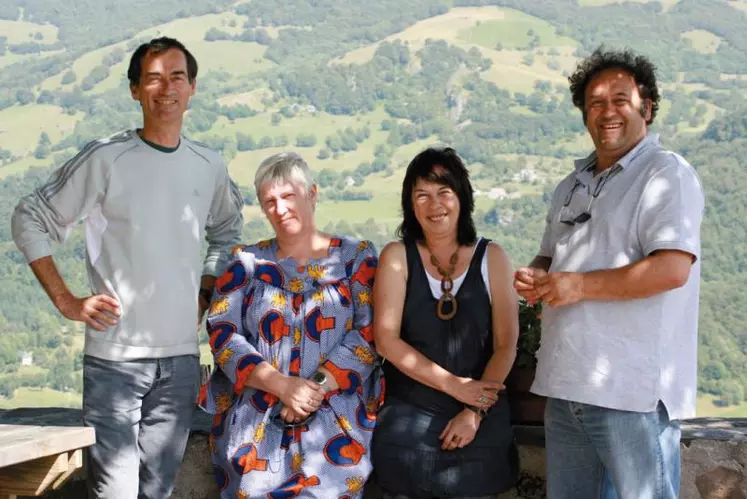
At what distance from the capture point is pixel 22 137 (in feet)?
180

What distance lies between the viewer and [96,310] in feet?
9.73

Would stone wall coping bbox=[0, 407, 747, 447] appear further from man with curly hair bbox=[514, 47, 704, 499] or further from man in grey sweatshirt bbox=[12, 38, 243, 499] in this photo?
man with curly hair bbox=[514, 47, 704, 499]

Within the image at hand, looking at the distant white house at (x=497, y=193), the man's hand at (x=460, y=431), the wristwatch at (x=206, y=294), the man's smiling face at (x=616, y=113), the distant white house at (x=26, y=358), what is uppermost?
the man's smiling face at (x=616, y=113)

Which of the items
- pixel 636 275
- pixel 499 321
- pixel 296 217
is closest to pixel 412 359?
pixel 499 321

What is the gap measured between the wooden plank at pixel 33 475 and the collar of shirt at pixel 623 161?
148cm

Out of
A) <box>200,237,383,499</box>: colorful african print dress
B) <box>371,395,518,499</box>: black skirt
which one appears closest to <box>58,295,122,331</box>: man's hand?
<box>200,237,383,499</box>: colorful african print dress

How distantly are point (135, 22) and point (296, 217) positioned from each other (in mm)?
77019

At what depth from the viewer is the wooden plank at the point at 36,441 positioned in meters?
2.40

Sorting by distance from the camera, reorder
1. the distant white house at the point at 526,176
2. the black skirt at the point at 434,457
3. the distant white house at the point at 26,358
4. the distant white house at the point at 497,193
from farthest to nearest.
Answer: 1. the distant white house at the point at 526,176
2. the distant white house at the point at 497,193
3. the distant white house at the point at 26,358
4. the black skirt at the point at 434,457

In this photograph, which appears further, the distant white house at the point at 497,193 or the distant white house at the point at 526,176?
the distant white house at the point at 526,176

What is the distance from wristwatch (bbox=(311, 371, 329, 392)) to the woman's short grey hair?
1.73ft

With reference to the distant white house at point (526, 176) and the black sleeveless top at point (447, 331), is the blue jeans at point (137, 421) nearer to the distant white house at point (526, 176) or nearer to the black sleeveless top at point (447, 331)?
the black sleeveless top at point (447, 331)

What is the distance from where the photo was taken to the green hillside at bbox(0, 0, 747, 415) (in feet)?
109

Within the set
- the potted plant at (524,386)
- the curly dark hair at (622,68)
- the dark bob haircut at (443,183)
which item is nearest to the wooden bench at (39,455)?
the dark bob haircut at (443,183)
